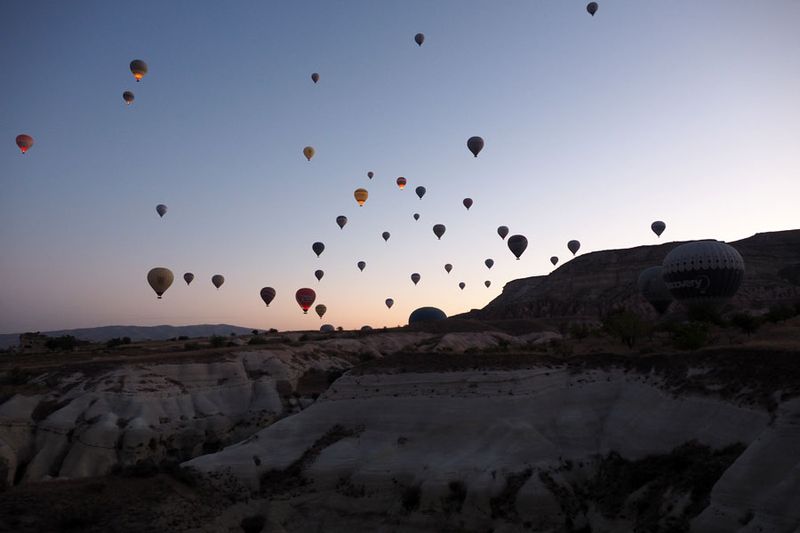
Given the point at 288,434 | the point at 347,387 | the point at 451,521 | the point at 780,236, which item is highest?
the point at 780,236

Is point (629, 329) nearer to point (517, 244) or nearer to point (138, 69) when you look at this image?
point (517, 244)

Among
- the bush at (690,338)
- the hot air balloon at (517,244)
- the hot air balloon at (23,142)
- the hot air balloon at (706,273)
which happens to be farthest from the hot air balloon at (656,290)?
the hot air balloon at (23,142)

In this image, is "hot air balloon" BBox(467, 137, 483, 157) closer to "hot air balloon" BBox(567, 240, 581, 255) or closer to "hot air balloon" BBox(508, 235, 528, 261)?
"hot air balloon" BBox(508, 235, 528, 261)

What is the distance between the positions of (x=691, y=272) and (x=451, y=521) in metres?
35.8

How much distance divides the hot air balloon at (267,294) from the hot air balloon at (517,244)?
31120mm

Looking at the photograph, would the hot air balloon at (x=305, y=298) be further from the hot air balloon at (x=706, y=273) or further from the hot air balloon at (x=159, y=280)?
the hot air balloon at (x=706, y=273)

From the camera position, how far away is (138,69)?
183 ft

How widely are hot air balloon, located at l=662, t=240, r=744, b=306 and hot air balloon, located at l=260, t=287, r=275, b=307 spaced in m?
47.4

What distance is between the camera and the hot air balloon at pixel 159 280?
6059 centimetres

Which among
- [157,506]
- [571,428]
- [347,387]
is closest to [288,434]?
[347,387]

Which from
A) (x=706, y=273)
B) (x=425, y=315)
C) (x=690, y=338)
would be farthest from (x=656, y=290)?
(x=425, y=315)

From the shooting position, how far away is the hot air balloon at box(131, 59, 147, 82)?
5559cm

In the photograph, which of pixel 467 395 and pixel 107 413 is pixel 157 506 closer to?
pixel 467 395

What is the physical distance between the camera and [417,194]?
242ft
